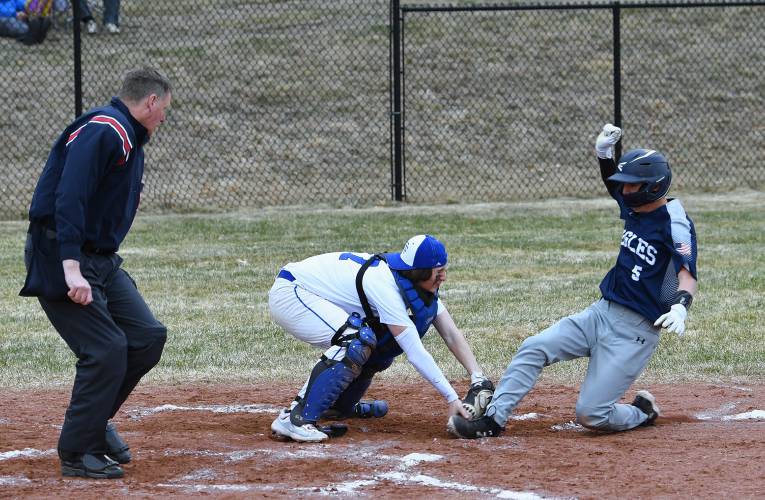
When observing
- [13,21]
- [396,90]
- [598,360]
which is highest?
[13,21]

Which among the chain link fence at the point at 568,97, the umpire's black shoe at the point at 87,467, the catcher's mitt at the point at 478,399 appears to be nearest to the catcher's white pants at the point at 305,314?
the catcher's mitt at the point at 478,399

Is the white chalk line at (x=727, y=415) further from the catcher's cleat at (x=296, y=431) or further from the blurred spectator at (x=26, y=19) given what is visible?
the blurred spectator at (x=26, y=19)

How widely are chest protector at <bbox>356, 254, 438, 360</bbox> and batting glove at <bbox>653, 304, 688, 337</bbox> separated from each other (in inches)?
46.0

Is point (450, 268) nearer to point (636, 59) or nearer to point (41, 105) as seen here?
point (41, 105)

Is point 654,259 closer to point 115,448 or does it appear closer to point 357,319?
point 357,319

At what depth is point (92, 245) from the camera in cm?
515

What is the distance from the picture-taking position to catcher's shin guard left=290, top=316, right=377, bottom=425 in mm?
5973

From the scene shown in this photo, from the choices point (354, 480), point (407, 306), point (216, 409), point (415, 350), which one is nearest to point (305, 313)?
point (407, 306)

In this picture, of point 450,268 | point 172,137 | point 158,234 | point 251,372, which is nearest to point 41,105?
point 172,137

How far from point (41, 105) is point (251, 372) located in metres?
12.2

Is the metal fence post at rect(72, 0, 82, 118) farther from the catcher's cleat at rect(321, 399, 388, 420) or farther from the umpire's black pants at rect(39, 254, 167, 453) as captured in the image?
the umpire's black pants at rect(39, 254, 167, 453)

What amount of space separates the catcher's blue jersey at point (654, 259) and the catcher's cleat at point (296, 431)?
174 cm

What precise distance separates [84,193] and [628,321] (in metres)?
2.96

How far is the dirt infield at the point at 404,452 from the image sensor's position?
5.04m
